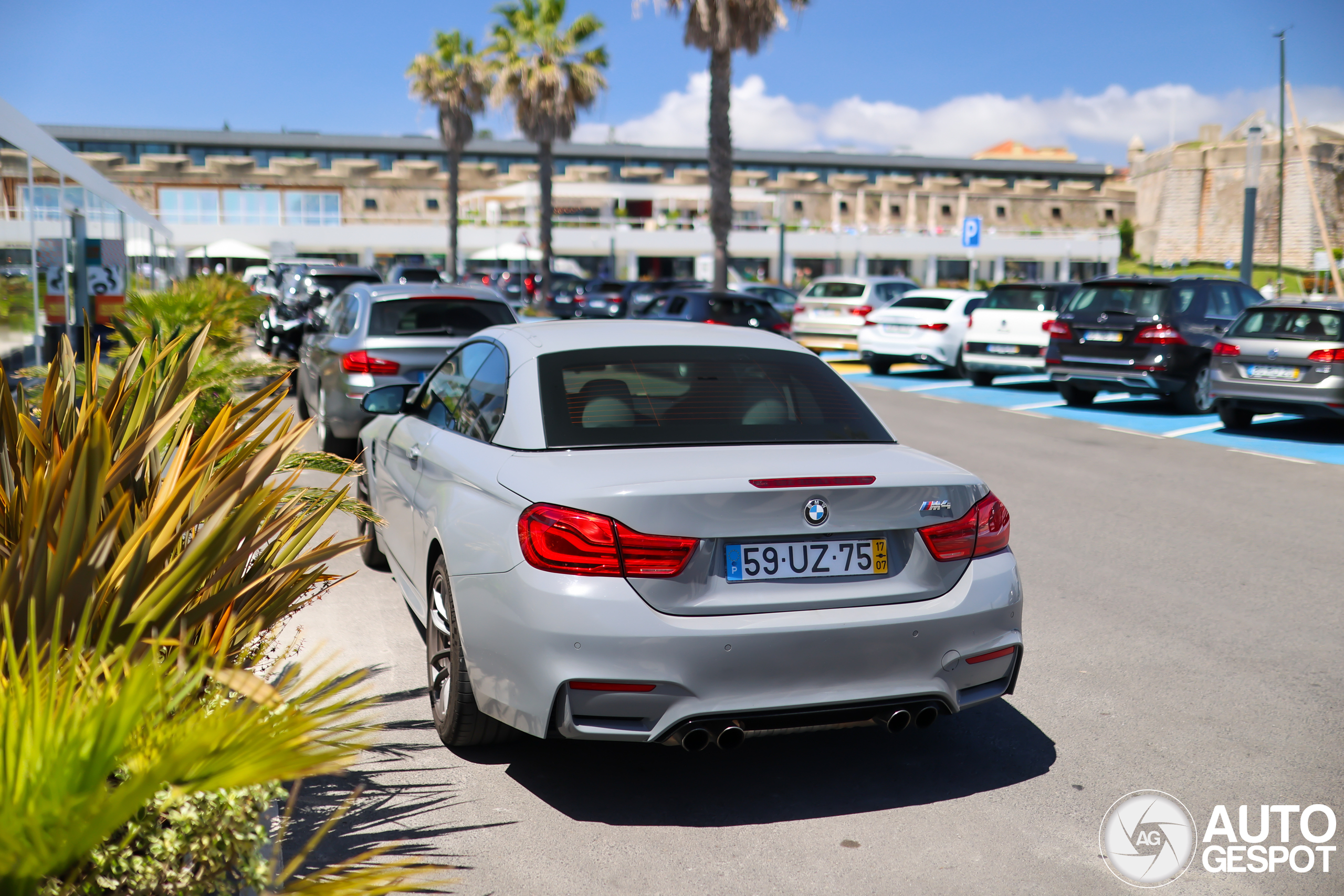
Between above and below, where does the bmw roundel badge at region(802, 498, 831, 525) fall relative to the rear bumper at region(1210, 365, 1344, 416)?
above

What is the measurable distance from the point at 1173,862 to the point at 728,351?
2.45 metres

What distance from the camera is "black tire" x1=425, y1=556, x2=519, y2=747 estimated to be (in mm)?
4000

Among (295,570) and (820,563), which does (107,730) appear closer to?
(295,570)

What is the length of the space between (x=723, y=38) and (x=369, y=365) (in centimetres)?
1896

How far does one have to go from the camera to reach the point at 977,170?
10269 cm

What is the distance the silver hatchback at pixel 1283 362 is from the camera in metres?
12.7

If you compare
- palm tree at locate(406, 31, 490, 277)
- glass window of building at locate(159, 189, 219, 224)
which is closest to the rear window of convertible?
palm tree at locate(406, 31, 490, 277)

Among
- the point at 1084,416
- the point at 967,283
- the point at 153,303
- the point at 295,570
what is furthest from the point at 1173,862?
the point at 967,283

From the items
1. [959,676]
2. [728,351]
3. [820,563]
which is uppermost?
[728,351]

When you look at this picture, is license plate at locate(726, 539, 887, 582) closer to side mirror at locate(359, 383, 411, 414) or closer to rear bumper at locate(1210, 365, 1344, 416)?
side mirror at locate(359, 383, 411, 414)

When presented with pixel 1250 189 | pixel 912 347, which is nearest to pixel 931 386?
pixel 912 347

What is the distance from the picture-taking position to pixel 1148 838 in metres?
3.63

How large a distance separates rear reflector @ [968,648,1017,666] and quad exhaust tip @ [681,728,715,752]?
0.92 metres

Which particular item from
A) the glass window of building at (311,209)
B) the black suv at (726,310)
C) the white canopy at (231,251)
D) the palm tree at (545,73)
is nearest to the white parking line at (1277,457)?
the black suv at (726,310)
